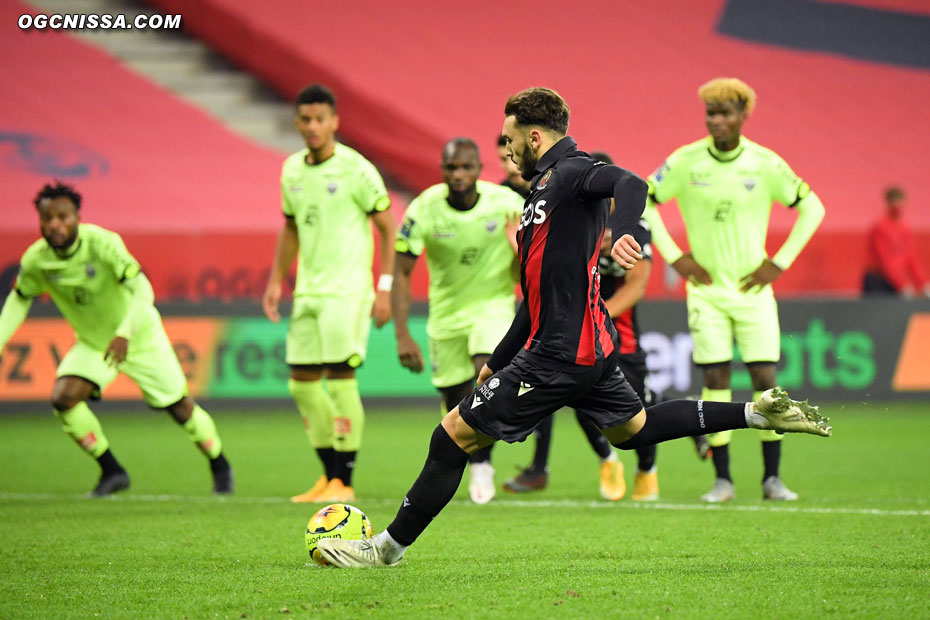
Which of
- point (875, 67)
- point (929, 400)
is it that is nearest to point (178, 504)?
point (929, 400)

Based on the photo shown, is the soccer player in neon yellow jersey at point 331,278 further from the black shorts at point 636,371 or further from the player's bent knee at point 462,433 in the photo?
the player's bent knee at point 462,433

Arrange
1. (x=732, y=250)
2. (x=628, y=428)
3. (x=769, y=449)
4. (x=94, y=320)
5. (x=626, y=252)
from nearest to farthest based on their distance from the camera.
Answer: (x=626, y=252) < (x=628, y=428) < (x=769, y=449) < (x=732, y=250) < (x=94, y=320)

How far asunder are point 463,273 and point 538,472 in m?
1.53

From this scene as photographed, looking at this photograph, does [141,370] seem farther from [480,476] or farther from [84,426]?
[480,476]

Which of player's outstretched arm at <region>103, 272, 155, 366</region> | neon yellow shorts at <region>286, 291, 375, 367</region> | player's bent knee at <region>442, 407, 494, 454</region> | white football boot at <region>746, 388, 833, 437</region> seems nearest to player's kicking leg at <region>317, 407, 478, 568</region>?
player's bent knee at <region>442, 407, 494, 454</region>

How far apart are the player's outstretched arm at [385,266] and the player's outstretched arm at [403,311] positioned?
82 millimetres

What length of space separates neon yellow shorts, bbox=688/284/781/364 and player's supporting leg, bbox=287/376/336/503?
2.50m

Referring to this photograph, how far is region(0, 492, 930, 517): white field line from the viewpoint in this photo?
741 centimetres

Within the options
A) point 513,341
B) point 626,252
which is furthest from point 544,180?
point 513,341

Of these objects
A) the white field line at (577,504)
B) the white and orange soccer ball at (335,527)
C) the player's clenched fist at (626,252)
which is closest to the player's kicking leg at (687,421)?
the player's clenched fist at (626,252)

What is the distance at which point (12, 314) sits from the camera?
8625 millimetres

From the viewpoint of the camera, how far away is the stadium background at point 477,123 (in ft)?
48.3

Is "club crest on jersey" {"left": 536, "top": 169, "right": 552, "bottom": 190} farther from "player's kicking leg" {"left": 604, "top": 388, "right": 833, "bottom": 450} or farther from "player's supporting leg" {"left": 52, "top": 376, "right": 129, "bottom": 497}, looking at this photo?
"player's supporting leg" {"left": 52, "top": 376, "right": 129, "bottom": 497}

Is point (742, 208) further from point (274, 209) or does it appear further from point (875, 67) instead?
point (875, 67)
